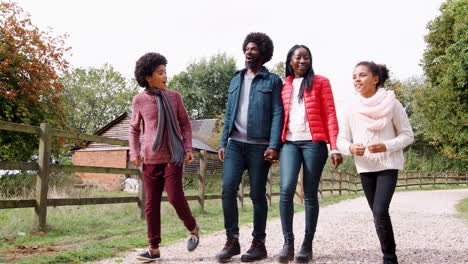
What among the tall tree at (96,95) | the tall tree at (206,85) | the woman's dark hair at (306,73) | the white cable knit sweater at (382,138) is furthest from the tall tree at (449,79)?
the tall tree at (96,95)

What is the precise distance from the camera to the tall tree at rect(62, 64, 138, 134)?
46.4 meters

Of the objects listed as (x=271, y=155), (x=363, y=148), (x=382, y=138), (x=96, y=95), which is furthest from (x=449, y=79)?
(x=96, y=95)

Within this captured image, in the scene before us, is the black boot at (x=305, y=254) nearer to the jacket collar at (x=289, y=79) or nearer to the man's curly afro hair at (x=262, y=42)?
the jacket collar at (x=289, y=79)

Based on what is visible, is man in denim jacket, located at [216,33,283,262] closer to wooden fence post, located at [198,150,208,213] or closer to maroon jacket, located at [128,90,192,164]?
maroon jacket, located at [128,90,192,164]

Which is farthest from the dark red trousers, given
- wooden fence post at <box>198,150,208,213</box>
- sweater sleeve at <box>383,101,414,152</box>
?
wooden fence post at <box>198,150,208,213</box>

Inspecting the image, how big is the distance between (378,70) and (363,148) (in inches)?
26.5

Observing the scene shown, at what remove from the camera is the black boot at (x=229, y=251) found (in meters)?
3.37

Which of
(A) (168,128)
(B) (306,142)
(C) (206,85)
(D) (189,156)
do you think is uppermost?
(C) (206,85)

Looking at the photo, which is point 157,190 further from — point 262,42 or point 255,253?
point 262,42

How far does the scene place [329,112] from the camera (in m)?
3.47

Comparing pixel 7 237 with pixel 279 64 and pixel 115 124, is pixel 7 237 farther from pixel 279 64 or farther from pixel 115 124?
pixel 279 64

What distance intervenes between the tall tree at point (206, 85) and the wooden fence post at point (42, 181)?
3883 cm

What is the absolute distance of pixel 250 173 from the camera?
3.53 meters

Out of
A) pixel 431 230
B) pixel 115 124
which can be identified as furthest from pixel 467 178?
pixel 431 230
